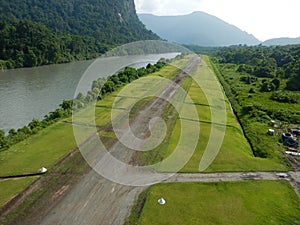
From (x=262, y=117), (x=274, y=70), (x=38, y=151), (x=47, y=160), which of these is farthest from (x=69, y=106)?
(x=274, y=70)

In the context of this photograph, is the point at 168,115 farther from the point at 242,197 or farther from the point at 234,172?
the point at 242,197

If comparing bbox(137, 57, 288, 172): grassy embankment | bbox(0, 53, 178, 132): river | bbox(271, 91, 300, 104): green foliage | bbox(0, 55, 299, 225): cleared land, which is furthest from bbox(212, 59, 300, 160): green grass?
bbox(0, 53, 178, 132): river

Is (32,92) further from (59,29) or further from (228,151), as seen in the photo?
(59,29)

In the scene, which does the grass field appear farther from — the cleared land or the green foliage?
the green foliage

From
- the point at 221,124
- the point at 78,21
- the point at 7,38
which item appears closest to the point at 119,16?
the point at 78,21

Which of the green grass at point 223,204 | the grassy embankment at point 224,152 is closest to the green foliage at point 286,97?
the grassy embankment at point 224,152
